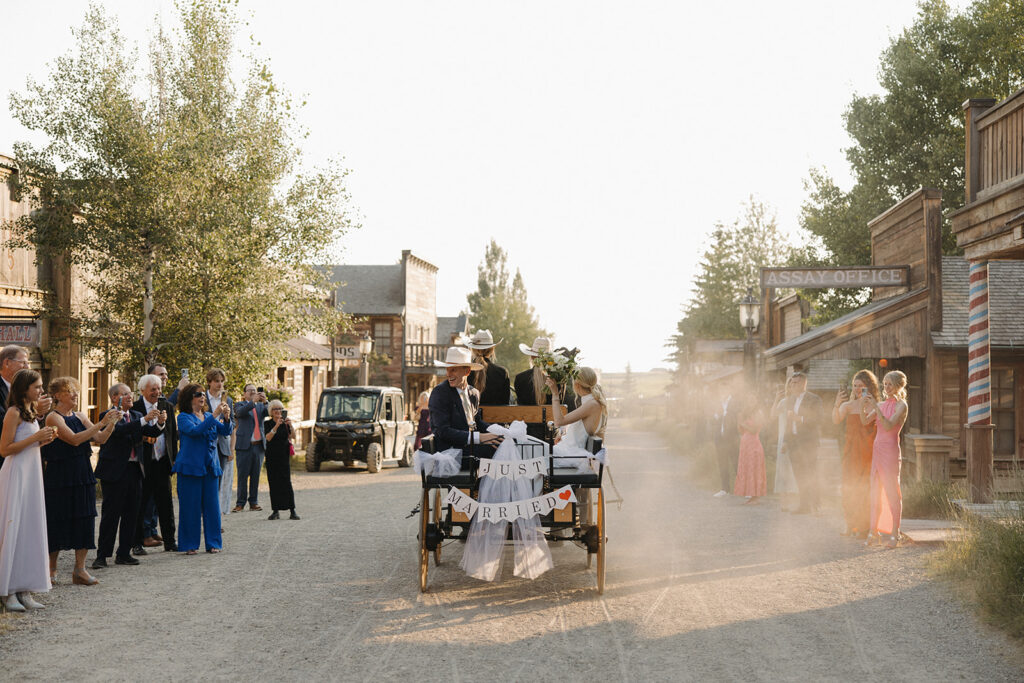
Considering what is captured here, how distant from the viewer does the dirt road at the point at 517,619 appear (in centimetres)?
630

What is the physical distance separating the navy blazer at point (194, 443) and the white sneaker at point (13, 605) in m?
3.07

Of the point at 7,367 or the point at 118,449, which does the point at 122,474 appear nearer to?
the point at 118,449

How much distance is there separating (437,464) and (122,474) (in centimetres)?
377

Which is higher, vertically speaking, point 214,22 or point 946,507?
point 214,22

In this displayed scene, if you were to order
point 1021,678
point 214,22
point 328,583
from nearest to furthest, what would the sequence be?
point 1021,678
point 328,583
point 214,22

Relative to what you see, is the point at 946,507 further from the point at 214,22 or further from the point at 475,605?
the point at 214,22

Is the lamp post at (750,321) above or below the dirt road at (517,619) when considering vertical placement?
above

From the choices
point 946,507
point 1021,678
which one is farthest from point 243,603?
point 946,507

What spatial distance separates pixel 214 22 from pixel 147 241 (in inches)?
243

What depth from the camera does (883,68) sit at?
105 ft

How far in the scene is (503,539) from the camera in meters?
8.41

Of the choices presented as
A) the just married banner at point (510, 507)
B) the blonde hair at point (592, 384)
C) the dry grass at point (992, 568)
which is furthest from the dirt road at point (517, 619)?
the blonde hair at point (592, 384)

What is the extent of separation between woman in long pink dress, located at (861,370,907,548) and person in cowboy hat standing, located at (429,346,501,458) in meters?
5.22

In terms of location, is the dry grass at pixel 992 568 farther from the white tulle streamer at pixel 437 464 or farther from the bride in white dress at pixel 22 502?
the bride in white dress at pixel 22 502
